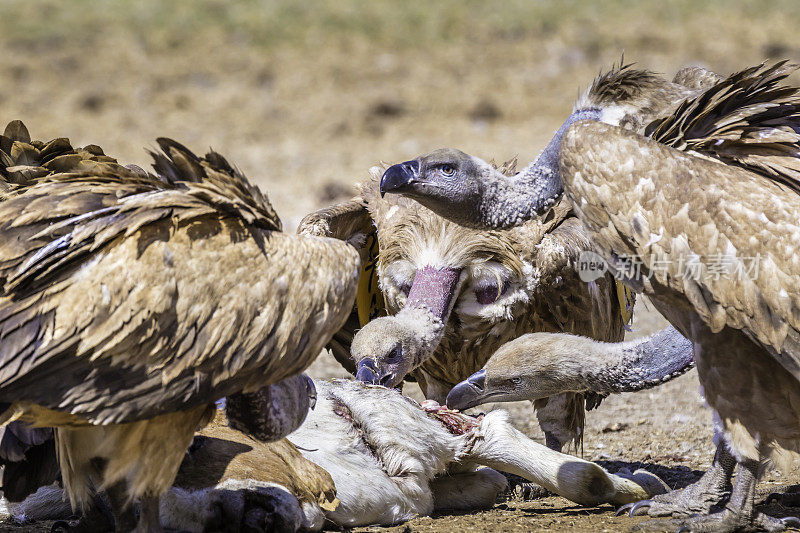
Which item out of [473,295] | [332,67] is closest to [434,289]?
[473,295]

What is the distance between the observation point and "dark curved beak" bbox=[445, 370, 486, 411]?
527 centimetres

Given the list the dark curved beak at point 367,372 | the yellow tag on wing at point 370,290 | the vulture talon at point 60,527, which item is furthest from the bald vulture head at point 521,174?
the vulture talon at point 60,527

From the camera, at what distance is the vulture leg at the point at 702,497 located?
495 cm

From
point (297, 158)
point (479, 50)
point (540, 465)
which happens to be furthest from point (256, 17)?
point (540, 465)

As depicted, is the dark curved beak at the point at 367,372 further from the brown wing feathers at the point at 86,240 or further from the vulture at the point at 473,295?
the brown wing feathers at the point at 86,240

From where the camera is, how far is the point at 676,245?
14.5 feet

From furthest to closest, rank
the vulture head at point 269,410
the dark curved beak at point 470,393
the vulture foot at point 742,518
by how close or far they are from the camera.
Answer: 1. the dark curved beak at point 470,393
2. the vulture foot at point 742,518
3. the vulture head at point 269,410

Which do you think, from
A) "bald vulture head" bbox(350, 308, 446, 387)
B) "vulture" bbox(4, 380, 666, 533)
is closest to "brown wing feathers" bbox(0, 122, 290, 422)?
"vulture" bbox(4, 380, 666, 533)

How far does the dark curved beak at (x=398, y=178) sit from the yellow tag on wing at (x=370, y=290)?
1866 mm

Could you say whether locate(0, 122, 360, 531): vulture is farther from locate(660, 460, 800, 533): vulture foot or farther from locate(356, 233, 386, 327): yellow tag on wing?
locate(356, 233, 386, 327): yellow tag on wing

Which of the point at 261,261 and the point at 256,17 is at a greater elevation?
the point at 256,17

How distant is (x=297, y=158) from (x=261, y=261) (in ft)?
37.8

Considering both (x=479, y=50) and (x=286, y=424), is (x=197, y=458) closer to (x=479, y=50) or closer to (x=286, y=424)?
(x=286, y=424)

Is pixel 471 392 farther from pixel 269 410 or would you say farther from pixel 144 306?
pixel 144 306
